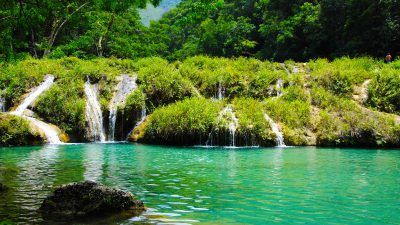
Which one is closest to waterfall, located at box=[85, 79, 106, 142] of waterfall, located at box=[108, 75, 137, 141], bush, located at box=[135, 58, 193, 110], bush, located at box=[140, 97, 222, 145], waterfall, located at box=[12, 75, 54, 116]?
waterfall, located at box=[108, 75, 137, 141]

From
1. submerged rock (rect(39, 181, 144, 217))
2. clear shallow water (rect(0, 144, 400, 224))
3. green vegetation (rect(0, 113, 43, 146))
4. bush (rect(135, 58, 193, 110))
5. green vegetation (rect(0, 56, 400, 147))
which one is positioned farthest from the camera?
bush (rect(135, 58, 193, 110))

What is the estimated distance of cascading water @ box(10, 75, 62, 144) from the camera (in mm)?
19594

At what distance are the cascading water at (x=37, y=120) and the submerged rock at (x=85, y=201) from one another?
1410 cm

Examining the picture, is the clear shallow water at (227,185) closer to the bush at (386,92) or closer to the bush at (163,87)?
the bush at (386,92)

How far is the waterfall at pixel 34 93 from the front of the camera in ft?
70.2

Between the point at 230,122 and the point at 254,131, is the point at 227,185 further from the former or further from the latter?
the point at 230,122

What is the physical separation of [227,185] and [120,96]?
15.4 metres

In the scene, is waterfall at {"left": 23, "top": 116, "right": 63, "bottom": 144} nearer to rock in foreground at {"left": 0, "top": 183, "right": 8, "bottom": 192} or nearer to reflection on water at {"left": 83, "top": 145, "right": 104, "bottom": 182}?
reflection on water at {"left": 83, "top": 145, "right": 104, "bottom": 182}

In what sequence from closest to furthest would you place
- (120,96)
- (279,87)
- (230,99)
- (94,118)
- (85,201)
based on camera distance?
(85,201) → (94,118) → (120,96) → (230,99) → (279,87)

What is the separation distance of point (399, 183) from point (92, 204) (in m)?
6.45

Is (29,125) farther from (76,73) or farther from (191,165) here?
(191,165)

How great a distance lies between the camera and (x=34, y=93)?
22.6m

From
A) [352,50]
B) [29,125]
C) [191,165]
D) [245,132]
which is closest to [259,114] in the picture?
[245,132]

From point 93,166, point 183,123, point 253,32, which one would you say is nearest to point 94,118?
point 183,123
